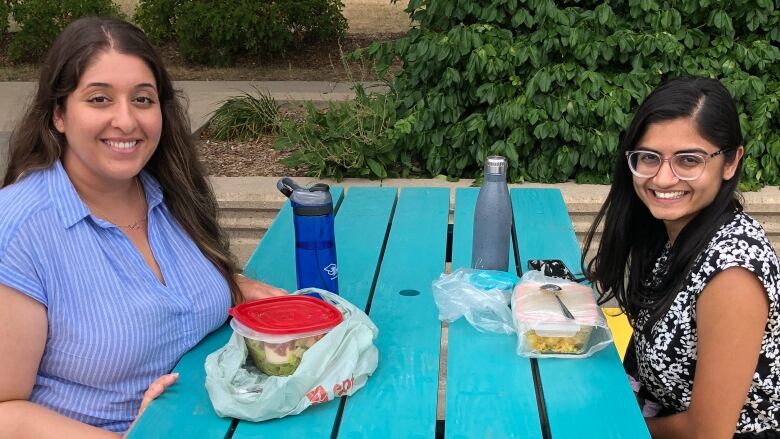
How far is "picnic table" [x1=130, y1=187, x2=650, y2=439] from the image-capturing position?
165 cm

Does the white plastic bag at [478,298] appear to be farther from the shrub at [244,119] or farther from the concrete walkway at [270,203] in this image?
the shrub at [244,119]

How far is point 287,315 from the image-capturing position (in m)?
→ 1.81

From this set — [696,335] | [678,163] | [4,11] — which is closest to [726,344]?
[696,335]

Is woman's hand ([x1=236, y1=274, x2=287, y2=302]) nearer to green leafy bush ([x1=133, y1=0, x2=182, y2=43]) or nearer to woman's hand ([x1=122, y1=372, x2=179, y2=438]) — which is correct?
woman's hand ([x1=122, y1=372, x2=179, y2=438])

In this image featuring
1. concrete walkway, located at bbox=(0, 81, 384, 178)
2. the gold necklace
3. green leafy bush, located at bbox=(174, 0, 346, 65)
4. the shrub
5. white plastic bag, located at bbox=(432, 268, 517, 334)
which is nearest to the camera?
the gold necklace

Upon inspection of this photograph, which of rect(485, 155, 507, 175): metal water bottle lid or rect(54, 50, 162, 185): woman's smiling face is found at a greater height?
rect(54, 50, 162, 185): woman's smiling face

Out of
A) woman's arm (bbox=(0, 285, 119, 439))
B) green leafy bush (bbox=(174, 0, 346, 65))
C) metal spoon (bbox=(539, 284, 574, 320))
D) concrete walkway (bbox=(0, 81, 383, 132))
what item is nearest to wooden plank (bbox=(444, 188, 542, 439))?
metal spoon (bbox=(539, 284, 574, 320))

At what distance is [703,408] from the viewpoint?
1.84 m

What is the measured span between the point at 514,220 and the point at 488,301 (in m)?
0.86

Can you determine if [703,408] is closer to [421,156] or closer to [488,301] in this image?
[488,301]

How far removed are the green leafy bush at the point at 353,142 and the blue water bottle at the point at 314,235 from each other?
243 centimetres

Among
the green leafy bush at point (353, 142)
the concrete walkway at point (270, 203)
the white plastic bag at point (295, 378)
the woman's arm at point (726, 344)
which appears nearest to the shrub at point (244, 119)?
the green leafy bush at point (353, 142)

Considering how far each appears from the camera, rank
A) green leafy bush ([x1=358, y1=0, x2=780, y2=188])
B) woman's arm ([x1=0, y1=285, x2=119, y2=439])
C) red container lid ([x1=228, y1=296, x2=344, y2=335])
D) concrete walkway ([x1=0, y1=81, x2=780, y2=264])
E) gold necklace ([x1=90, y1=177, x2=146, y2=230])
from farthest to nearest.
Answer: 1. green leafy bush ([x1=358, y1=0, x2=780, y2=188])
2. concrete walkway ([x1=0, y1=81, x2=780, y2=264])
3. gold necklace ([x1=90, y1=177, x2=146, y2=230])
4. red container lid ([x1=228, y1=296, x2=344, y2=335])
5. woman's arm ([x1=0, y1=285, x2=119, y2=439])

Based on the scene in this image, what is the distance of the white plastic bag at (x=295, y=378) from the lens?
1662mm
